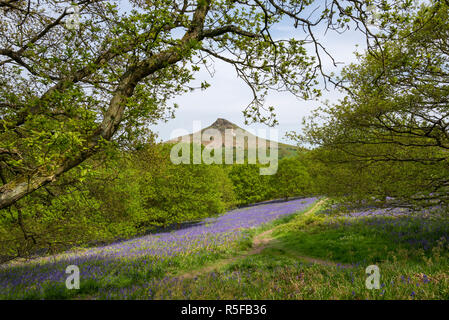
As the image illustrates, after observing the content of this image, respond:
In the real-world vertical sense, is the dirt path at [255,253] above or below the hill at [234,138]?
below

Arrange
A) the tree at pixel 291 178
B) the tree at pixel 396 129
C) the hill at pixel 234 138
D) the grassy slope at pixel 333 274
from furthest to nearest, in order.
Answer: the tree at pixel 291 178 < the hill at pixel 234 138 < the tree at pixel 396 129 < the grassy slope at pixel 333 274

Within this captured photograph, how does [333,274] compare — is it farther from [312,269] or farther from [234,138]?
[234,138]

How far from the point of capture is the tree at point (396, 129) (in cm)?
729

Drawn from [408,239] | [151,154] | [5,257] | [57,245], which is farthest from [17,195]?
[408,239]

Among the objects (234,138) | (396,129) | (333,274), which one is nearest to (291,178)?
(396,129)

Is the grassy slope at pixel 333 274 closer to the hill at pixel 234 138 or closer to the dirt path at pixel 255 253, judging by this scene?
the dirt path at pixel 255 253

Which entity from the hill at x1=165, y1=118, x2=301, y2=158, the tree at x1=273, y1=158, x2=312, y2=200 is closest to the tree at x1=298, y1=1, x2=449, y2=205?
the hill at x1=165, y1=118, x2=301, y2=158

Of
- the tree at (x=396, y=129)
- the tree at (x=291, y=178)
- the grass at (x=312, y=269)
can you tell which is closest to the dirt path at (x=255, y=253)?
the grass at (x=312, y=269)

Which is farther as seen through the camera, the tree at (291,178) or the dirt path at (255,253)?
the tree at (291,178)

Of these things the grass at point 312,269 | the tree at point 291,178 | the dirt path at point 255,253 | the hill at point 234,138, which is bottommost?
the dirt path at point 255,253

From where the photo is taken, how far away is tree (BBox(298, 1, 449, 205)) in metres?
7.29

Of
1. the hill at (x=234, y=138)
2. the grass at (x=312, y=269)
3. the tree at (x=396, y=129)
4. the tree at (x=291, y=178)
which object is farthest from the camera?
the tree at (x=291, y=178)

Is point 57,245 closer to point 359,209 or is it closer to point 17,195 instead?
point 17,195
